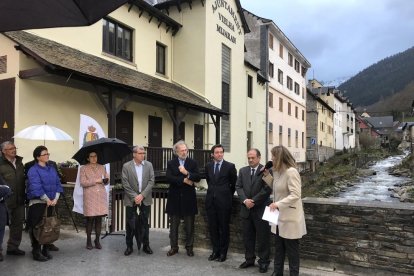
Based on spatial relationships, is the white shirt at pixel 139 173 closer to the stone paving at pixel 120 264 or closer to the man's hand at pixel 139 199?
the man's hand at pixel 139 199

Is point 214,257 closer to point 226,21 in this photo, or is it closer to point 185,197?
point 185,197

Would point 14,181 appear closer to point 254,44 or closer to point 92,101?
point 92,101

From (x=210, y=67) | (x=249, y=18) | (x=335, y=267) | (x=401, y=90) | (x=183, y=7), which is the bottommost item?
(x=335, y=267)

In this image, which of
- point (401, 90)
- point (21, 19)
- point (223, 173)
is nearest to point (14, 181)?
point (223, 173)

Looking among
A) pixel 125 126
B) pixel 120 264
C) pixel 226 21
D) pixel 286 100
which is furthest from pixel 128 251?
pixel 286 100

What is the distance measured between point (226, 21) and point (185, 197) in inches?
720

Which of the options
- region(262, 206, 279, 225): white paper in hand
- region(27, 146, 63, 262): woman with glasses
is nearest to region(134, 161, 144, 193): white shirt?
region(27, 146, 63, 262): woman with glasses

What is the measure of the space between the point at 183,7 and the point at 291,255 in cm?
1822

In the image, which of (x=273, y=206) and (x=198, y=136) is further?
(x=198, y=136)

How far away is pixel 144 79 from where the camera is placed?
1689 centimetres

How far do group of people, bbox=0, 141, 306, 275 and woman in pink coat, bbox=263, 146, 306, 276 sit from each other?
0.01 meters

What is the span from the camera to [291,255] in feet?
17.4

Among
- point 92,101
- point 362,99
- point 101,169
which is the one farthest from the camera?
point 362,99

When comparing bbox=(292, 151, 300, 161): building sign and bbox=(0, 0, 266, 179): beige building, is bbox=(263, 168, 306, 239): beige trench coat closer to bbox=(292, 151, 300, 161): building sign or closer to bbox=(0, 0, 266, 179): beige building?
bbox=(0, 0, 266, 179): beige building
